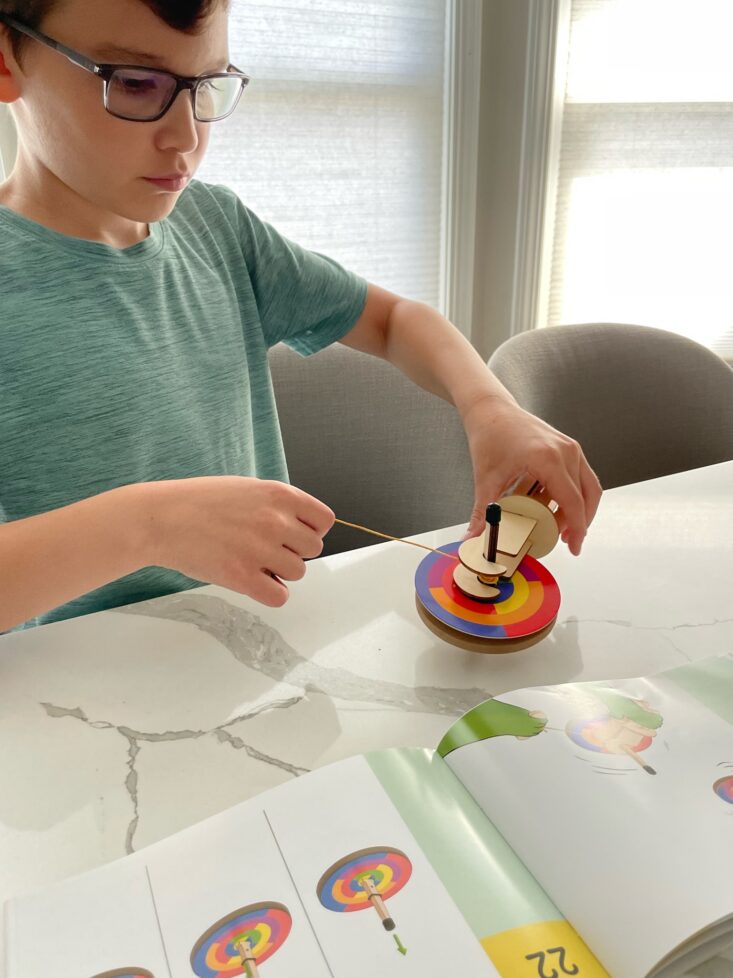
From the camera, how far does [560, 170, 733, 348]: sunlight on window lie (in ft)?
6.83

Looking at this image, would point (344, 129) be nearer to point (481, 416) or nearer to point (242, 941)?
point (481, 416)

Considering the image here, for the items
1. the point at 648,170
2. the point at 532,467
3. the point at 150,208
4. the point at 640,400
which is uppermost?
the point at 150,208

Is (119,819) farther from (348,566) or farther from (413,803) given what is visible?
(348,566)

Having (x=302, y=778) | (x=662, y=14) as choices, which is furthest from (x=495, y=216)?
(x=302, y=778)

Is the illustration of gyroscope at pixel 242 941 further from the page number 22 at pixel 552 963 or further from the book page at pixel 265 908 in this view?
the page number 22 at pixel 552 963

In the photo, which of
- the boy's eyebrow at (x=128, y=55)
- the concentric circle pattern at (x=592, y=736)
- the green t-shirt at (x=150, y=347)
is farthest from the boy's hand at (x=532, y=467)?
the boy's eyebrow at (x=128, y=55)

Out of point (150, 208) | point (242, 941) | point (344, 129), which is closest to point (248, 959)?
point (242, 941)

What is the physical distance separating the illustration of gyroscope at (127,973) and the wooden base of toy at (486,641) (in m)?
0.32

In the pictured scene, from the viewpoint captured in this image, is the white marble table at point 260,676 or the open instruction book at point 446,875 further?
the white marble table at point 260,676

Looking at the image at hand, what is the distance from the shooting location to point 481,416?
851 millimetres

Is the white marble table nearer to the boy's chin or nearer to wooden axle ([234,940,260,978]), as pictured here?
wooden axle ([234,940,260,978])

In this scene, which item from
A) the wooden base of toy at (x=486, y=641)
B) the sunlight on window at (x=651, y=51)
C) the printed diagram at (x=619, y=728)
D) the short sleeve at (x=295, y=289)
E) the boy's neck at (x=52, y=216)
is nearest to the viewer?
the printed diagram at (x=619, y=728)

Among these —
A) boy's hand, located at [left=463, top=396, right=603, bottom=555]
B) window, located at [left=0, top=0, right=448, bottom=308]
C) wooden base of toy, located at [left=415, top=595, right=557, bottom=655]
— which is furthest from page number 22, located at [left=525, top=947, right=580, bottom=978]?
window, located at [left=0, top=0, right=448, bottom=308]

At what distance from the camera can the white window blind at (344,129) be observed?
1716 millimetres
